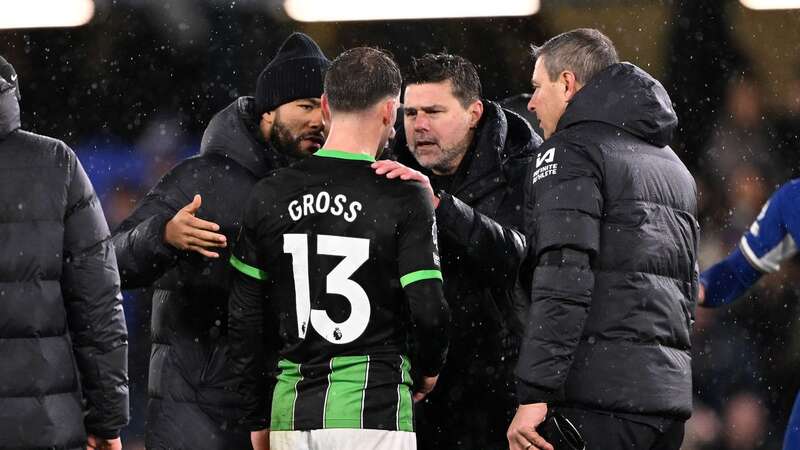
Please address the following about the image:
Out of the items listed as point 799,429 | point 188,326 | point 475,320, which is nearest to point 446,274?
point 475,320

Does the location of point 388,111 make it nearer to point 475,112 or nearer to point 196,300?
point 196,300

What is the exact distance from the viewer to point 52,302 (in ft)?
11.0

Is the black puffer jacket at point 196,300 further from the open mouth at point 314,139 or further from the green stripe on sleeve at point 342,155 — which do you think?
the green stripe on sleeve at point 342,155

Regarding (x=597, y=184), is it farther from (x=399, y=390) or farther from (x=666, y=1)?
(x=666, y=1)

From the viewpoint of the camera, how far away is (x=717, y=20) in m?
6.18

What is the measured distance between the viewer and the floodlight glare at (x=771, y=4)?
621 cm

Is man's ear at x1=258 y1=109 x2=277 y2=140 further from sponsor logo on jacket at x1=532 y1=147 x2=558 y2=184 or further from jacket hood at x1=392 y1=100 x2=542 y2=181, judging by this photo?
sponsor logo on jacket at x1=532 y1=147 x2=558 y2=184

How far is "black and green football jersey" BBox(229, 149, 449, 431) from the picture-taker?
3227 millimetres

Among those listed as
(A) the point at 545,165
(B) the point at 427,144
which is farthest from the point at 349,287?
(B) the point at 427,144

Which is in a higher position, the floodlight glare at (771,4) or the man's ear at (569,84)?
the man's ear at (569,84)

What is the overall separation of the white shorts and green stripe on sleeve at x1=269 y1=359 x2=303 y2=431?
0.16 ft

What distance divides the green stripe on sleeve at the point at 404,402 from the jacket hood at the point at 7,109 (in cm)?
116

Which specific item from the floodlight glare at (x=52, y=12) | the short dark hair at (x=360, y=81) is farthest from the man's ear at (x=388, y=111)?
the floodlight glare at (x=52, y=12)

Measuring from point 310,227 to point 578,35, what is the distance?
3.49ft
